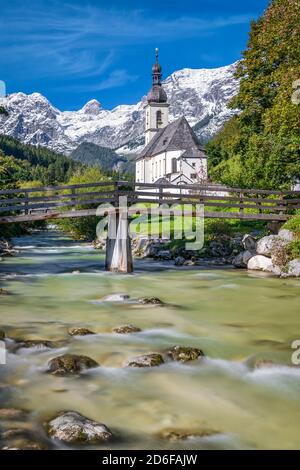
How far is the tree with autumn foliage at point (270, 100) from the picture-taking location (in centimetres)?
2388

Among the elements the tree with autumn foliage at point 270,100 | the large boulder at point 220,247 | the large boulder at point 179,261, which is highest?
the tree with autumn foliage at point 270,100

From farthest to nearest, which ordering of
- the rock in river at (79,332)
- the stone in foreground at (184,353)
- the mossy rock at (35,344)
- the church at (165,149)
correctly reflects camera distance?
the church at (165,149), the rock in river at (79,332), the mossy rock at (35,344), the stone in foreground at (184,353)

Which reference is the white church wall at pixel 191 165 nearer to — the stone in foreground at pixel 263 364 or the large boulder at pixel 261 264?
the large boulder at pixel 261 264

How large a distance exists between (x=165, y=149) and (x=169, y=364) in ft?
296

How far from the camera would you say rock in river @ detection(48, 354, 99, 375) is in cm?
841

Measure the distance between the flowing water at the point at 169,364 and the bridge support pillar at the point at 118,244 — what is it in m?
3.14

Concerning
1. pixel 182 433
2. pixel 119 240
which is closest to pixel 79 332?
pixel 182 433

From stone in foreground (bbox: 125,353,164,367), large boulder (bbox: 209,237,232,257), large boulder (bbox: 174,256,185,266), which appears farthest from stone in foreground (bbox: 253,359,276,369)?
large boulder (bbox: 209,237,232,257)

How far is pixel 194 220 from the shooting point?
35969 mm

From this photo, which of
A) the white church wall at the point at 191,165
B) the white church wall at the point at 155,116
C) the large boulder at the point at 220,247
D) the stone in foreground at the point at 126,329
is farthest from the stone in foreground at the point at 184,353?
the white church wall at the point at 155,116

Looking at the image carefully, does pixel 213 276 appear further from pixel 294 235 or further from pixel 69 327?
pixel 69 327

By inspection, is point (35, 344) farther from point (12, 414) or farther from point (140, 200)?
point (140, 200)

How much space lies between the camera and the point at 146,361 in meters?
8.93

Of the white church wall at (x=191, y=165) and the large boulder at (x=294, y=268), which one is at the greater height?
the white church wall at (x=191, y=165)
